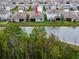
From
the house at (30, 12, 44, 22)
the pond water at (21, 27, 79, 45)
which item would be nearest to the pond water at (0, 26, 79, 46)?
the pond water at (21, 27, 79, 45)

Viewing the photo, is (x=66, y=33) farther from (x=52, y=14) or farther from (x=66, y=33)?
(x=52, y=14)

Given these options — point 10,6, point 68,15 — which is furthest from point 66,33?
point 10,6

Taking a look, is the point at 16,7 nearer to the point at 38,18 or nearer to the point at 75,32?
the point at 38,18

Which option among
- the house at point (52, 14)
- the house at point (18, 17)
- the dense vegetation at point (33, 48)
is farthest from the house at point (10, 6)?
the dense vegetation at point (33, 48)

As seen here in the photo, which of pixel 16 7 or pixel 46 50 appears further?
pixel 16 7

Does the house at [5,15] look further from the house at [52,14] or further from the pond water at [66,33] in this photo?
the pond water at [66,33]

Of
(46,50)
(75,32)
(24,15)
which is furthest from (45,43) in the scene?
(24,15)

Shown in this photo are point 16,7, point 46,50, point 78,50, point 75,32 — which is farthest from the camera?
point 16,7
